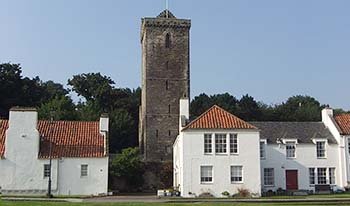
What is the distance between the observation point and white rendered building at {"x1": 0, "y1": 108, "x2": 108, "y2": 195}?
1677 inches

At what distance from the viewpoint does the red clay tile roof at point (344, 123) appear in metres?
48.2

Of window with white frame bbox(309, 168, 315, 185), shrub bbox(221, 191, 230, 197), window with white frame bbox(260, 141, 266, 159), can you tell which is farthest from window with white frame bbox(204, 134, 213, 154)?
window with white frame bbox(309, 168, 315, 185)

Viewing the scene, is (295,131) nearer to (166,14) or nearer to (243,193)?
(243,193)

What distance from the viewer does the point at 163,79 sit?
211 feet

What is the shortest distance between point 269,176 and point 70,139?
1867 cm

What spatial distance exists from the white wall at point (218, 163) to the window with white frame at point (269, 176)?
6216mm

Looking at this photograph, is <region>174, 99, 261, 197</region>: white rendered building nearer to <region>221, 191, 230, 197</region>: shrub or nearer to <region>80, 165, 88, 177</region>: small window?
<region>221, 191, 230, 197</region>: shrub

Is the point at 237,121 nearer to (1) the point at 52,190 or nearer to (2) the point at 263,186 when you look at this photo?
(2) the point at 263,186

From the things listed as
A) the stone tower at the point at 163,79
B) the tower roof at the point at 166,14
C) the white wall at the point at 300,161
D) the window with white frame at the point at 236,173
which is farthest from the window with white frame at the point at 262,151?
the tower roof at the point at 166,14

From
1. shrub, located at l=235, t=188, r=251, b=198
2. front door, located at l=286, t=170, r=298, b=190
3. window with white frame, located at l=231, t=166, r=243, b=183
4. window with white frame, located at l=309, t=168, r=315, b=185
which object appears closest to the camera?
shrub, located at l=235, t=188, r=251, b=198

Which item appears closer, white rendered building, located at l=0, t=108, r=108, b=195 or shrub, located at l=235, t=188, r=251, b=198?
shrub, located at l=235, t=188, r=251, b=198

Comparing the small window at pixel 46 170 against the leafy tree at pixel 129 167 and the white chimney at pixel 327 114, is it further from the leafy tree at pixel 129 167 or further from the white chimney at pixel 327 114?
the white chimney at pixel 327 114

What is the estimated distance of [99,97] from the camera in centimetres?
8638

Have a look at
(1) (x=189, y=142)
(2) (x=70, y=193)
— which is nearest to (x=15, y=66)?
(2) (x=70, y=193)
